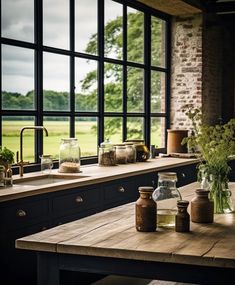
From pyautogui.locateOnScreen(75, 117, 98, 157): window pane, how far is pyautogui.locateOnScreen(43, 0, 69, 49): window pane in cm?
85

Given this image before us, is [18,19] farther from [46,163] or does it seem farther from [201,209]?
[201,209]

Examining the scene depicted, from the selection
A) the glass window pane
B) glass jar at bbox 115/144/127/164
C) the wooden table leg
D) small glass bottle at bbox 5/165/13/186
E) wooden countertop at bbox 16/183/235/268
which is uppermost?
the glass window pane

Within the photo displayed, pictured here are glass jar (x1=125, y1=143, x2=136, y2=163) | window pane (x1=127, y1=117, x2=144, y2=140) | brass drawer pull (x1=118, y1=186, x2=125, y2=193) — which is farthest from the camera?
window pane (x1=127, y1=117, x2=144, y2=140)

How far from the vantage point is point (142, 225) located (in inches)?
115

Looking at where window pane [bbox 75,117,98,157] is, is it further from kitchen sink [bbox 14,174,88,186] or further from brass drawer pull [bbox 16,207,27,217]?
brass drawer pull [bbox 16,207,27,217]

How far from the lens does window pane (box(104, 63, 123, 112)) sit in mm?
7199

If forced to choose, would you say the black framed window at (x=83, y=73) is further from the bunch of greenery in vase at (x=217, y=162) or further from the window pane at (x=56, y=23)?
the bunch of greenery in vase at (x=217, y=162)

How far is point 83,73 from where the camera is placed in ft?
21.5

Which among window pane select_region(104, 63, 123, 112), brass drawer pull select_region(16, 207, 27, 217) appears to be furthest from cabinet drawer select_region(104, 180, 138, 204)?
window pane select_region(104, 63, 123, 112)

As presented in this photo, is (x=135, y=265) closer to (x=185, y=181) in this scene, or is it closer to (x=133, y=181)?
(x=133, y=181)

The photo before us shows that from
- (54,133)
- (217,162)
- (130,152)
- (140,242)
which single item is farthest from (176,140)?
(140,242)

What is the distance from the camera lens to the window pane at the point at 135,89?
7.80 meters

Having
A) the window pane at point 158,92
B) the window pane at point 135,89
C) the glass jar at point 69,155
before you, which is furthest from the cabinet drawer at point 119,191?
the window pane at point 158,92

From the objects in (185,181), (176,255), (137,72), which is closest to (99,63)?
(137,72)
